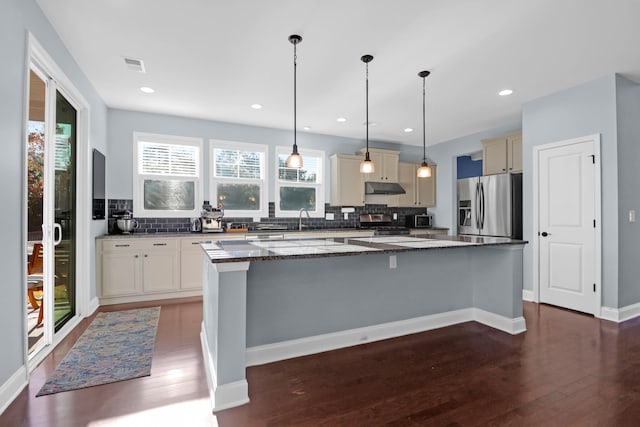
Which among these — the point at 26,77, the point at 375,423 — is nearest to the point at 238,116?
the point at 26,77

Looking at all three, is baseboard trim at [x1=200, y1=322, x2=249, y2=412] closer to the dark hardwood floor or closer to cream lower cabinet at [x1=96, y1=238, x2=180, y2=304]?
the dark hardwood floor

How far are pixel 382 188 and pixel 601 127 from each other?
3.11 meters

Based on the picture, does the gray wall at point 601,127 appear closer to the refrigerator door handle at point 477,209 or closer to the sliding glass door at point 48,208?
the refrigerator door handle at point 477,209

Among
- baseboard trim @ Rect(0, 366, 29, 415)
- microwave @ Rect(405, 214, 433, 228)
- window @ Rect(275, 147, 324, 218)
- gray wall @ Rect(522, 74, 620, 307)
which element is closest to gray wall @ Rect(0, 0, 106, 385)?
baseboard trim @ Rect(0, 366, 29, 415)

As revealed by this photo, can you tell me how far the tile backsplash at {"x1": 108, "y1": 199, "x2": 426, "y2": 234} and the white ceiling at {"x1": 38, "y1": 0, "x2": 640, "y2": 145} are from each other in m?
1.56

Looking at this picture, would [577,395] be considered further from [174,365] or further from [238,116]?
[238,116]

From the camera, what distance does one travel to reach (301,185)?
18.6ft

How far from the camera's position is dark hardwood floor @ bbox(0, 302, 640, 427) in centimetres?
180

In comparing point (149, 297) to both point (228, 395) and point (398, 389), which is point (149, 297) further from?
point (398, 389)

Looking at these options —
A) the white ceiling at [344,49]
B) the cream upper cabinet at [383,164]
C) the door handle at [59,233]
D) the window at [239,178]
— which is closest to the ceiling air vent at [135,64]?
the white ceiling at [344,49]

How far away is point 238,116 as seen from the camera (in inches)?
187

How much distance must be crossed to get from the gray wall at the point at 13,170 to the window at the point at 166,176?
8.09 feet

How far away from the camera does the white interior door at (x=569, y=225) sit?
3562 millimetres

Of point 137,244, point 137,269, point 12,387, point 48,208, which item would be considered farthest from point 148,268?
point 12,387
